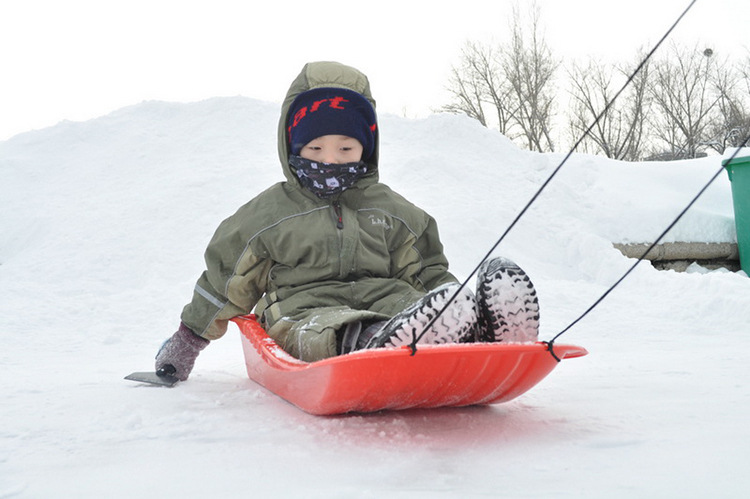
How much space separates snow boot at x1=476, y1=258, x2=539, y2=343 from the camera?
47.2 inches

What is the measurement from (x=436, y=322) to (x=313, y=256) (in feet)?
1.84

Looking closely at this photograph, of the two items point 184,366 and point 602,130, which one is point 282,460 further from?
point 602,130

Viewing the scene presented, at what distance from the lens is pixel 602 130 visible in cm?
1653

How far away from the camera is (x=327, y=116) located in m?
1.71

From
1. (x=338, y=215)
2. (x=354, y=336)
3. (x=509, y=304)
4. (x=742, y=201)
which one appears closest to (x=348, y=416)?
(x=354, y=336)

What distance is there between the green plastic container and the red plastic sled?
4272 millimetres

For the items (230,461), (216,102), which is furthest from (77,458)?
(216,102)

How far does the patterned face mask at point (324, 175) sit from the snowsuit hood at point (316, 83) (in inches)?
2.4

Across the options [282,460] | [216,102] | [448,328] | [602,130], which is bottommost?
[602,130]

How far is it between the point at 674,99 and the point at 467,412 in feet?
55.0

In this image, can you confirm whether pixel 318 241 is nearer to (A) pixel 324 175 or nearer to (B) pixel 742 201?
(A) pixel 324 175

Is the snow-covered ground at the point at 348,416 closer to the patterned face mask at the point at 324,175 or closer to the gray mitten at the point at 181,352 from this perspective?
the gray mitten at the point at 181,352

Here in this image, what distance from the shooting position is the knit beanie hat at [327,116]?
1708 millimetres

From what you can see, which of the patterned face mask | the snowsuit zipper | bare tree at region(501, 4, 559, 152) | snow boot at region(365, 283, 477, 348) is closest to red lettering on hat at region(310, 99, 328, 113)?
the patterned face mask
